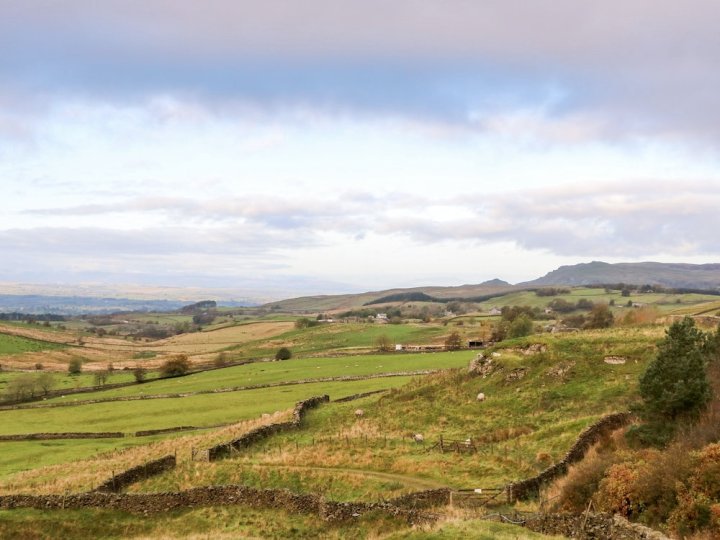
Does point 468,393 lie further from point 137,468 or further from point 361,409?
point 137,468

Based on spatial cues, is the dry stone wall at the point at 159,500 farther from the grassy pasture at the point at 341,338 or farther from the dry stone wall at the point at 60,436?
the grassy pasture at the point at 341,338

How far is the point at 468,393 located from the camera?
51.7 meters

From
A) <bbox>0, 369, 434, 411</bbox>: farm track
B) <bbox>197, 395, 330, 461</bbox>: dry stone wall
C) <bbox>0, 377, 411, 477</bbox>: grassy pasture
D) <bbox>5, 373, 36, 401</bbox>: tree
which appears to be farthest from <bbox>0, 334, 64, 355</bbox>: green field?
<bbox>197, 395, 330, 461</bbox>: dry stone wall

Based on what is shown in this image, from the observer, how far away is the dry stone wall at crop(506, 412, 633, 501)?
88.4 ft

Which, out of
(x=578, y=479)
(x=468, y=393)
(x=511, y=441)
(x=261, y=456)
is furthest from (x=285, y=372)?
(x=578, y=479)

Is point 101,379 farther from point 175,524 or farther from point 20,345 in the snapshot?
point 175,524

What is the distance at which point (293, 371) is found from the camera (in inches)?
3664

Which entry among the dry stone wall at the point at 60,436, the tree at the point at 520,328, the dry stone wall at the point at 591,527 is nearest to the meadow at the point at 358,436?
the dry stone wall at the point at 591,527

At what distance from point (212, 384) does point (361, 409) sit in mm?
43958

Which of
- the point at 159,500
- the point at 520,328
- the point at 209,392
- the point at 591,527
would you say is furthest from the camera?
the point at 520,328

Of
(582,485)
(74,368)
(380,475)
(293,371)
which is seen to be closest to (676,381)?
(582,485)

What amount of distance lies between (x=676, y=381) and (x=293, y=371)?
230 ft

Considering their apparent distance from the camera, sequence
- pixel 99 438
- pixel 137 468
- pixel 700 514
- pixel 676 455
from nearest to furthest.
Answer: pixel 700 514 < pixel 676 455 < pixel 137 468 < pixel 99 438

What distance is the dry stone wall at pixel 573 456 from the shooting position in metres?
26.9
